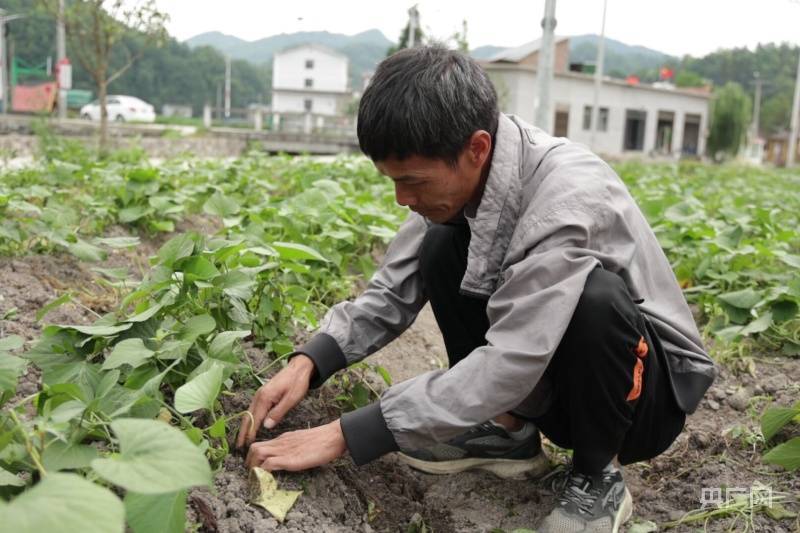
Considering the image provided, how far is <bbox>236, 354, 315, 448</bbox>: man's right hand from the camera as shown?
1688 millimetres

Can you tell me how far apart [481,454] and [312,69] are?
213 ft

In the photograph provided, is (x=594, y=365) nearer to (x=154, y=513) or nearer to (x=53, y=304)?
(x=154, y=513)

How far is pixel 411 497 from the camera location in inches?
73.8

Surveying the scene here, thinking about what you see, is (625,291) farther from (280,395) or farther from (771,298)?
(771,298)

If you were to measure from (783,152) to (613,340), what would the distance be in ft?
162

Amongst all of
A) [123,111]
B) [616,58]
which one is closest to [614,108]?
[123,111]

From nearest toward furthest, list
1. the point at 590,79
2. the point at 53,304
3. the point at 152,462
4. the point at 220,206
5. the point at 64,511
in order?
the point at 64,511 < the point at 152,462 < the point at 53,304 < the point at 220,206 < the point at 590,79

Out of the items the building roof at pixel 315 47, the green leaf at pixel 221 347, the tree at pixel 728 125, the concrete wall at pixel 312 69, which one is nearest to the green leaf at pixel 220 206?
the green leaf at pixel 221 347

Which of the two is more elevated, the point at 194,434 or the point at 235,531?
the point at 194,434

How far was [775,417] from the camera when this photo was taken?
1780 millimetres

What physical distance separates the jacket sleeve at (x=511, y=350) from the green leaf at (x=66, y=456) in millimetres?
464

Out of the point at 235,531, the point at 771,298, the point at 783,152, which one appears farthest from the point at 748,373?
the point at 783,152

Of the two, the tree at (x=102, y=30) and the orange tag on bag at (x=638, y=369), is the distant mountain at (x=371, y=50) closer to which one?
the tree at (x=102, y=30)

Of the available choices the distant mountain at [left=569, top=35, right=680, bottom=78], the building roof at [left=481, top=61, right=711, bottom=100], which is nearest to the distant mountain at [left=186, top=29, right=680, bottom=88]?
the distant mountain at [left=569, top=35, right=680, bottom=78]
